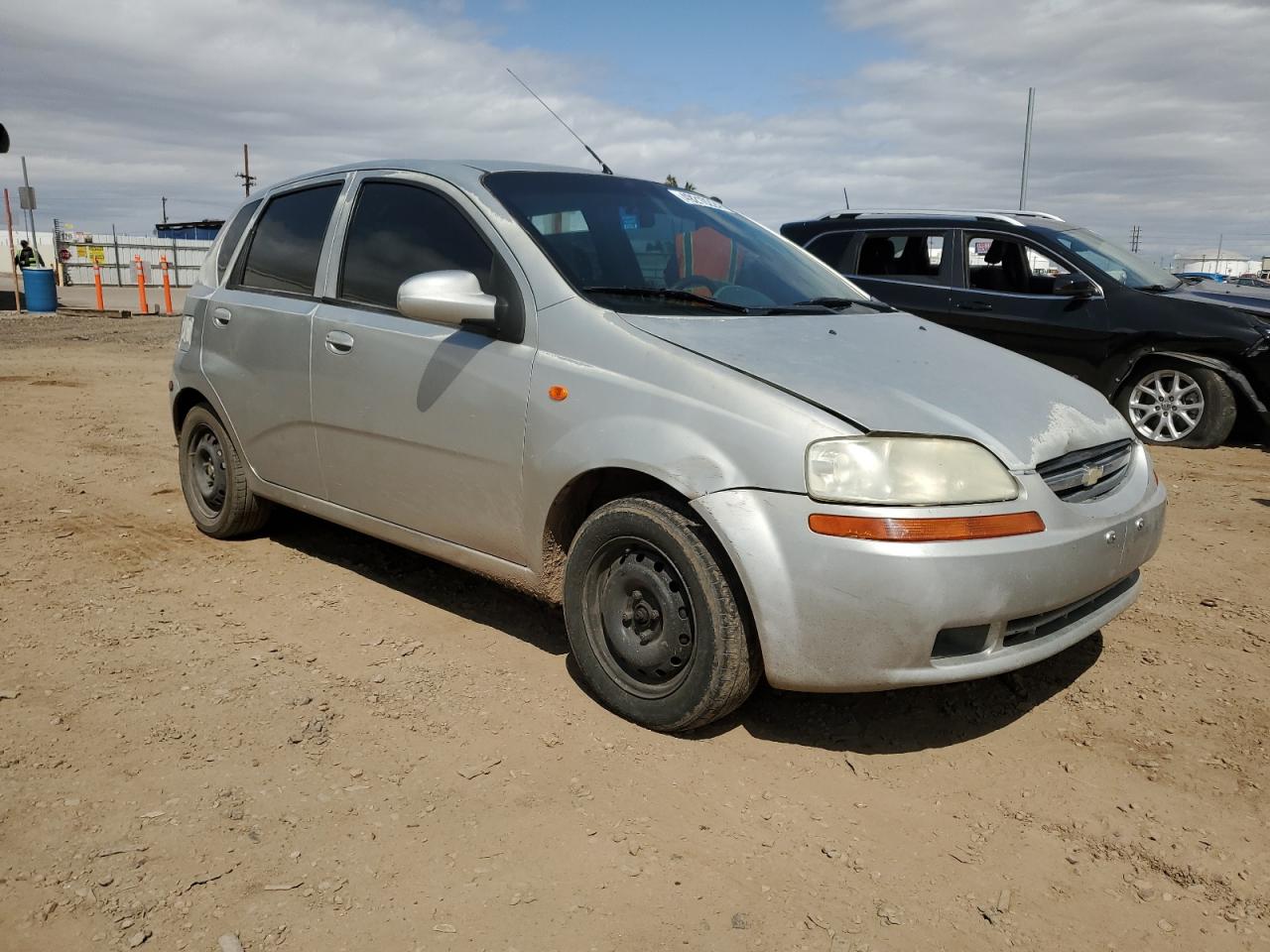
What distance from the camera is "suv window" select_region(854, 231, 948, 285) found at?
27.9 feet

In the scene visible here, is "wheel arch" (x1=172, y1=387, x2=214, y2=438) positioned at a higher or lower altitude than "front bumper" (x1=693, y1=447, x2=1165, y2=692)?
higher

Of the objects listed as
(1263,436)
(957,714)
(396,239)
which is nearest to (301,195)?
(396,239)

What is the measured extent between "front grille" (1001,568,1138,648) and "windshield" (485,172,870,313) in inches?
53.4

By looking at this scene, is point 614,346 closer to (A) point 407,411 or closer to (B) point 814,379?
(B) point 814,379

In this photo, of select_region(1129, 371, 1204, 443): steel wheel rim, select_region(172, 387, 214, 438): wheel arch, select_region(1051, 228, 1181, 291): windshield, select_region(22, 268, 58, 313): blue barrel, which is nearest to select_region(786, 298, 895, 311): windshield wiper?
select_region(172, 387, 214, 438): wheel arch

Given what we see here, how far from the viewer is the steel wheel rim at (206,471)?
4848 mm

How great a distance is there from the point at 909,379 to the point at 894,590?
2.37 ft

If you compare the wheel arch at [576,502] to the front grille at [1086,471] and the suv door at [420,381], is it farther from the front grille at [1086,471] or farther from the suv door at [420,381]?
the front grille at [1086,471]

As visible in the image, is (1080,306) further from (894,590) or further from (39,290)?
(39,290)

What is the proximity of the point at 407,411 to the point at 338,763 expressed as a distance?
127cm

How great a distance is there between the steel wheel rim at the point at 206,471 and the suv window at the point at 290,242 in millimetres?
790

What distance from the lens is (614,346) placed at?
121 inches

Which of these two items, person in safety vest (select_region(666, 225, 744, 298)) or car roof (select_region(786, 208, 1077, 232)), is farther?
car roof (select_region(786, 208, 1077, 232))

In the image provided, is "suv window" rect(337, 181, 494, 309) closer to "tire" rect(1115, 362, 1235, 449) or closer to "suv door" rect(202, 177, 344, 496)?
"suv door" rect(202, 177, 344, 496)
